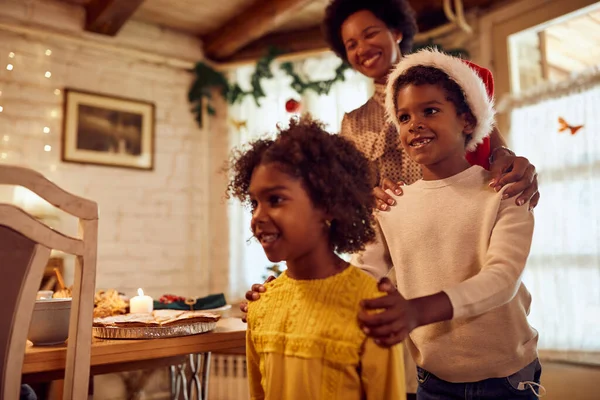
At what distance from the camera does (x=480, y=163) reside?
1.36 meters

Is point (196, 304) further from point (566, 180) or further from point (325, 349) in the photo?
point (566, 180)

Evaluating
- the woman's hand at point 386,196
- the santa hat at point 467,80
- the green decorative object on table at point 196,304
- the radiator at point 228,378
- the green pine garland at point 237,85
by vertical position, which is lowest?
the radiator at point 228,378

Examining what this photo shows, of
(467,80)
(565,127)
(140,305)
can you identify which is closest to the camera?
(467,80)

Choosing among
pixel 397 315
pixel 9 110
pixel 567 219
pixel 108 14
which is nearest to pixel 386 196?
pixel 397 315

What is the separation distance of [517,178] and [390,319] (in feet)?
1.59

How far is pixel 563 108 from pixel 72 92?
298 centimetres

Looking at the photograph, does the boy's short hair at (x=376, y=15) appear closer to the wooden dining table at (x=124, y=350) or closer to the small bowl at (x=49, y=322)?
the wooden dining table at (x=124, y=350)

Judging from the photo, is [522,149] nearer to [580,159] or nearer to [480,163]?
[580,159]

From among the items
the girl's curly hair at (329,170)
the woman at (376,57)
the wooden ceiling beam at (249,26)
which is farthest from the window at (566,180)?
the girl's curly hair at (329,170)

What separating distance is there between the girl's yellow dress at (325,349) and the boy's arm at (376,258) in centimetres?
25

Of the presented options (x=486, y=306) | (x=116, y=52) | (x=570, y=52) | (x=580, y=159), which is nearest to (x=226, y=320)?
(x=486, y=306)

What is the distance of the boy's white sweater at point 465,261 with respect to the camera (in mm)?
1062

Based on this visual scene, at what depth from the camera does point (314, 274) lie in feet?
3.38

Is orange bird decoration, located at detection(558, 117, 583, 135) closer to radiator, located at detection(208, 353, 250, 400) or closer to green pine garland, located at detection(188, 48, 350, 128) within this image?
green pine garland, located at detection(188, 48, 350, 128)
